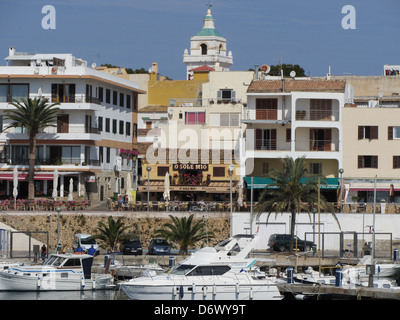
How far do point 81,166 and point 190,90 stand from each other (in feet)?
80.8

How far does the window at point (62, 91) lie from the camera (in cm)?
8506

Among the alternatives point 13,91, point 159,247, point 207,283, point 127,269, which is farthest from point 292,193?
point 13,91

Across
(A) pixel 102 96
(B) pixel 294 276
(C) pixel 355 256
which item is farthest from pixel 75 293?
(A) pixel 102 96

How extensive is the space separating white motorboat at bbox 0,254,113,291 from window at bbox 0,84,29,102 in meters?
31.9

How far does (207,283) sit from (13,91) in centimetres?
3942

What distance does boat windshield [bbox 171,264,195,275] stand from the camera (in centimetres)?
5159

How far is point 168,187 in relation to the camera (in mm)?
77312

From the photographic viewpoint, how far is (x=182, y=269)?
2041 inches

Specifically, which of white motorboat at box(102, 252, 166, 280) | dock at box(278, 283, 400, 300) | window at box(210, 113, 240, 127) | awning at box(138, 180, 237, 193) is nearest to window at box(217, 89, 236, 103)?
window at box(210, 113, 240, 127)

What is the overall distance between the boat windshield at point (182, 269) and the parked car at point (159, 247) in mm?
13123

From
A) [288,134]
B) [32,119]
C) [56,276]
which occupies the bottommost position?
[56,276]

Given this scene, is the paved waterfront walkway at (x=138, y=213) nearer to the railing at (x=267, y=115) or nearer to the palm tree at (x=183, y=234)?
the palm tree at (x=183, y=234)

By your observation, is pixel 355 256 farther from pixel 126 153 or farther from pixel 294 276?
pixel 126 153

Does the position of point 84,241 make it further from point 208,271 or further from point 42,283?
point 208,271
